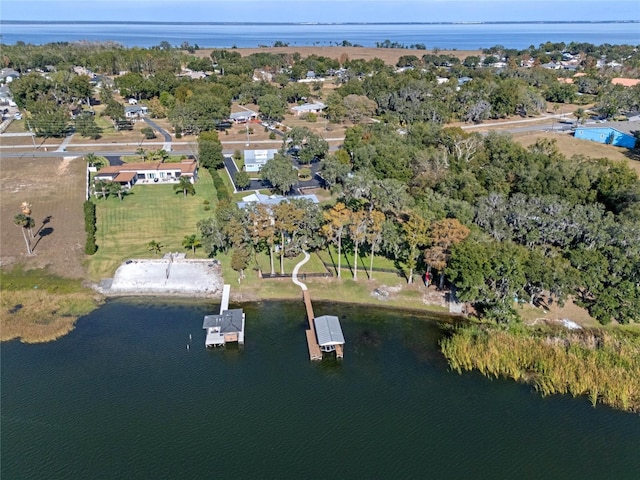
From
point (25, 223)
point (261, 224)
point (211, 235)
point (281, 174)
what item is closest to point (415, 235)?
point (261, 224)

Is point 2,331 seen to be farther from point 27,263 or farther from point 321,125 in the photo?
point 321,125

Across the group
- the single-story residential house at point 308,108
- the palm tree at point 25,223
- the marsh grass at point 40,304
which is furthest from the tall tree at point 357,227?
the single-story residential house at point 308,108

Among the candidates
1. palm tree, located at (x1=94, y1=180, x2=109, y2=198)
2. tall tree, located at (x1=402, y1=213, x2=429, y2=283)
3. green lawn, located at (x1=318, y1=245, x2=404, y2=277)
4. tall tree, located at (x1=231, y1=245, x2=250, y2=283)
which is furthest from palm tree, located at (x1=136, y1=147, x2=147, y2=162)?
tall tree, located at (x1=402, y1=213, x2=429, y2=283)

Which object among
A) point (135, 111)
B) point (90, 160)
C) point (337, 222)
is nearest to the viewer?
point (337, 222)

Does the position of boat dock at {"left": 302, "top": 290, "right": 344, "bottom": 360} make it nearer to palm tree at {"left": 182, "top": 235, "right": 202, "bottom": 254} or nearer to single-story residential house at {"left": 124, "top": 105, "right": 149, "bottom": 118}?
palm tree at {"left": 182, "top": 235, "right": 202, "bottom": 254}

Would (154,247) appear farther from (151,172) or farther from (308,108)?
(308,108)

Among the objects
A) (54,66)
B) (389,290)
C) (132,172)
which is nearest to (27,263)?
(132,172)
